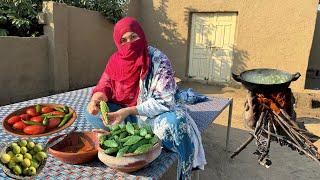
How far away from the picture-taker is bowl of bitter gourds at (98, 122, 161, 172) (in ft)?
5.23

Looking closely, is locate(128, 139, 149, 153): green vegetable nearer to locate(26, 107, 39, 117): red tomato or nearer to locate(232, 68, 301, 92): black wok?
locate(26, 107, 39, 117): red tomato

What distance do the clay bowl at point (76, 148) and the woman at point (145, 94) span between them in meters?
0.21

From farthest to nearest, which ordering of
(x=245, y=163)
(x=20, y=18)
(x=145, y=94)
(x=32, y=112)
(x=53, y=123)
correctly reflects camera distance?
(x=20, y=18)
(x=245, y=163)
(x=145, y=94)
(x=32, y=112)
(x=53, y=123)

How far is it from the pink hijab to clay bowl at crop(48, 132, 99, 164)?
1.72ft

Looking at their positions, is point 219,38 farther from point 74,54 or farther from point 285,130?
point 285,130

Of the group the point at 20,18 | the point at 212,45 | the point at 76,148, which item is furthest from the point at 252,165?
the point at 20,18

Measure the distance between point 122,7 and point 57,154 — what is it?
22.2 feet

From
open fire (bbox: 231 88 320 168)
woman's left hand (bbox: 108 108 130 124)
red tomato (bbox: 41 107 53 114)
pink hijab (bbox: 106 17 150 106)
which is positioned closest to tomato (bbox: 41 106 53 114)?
red tomato (bbox: 41 107 53 114)

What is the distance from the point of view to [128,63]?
2.31m

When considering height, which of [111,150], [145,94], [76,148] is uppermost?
[145,94]

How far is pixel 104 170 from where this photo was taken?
1781 mm

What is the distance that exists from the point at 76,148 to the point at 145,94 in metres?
0.65

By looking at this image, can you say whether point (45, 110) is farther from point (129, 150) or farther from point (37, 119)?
point (129, 150)

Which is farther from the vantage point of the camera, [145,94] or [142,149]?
[145,94]
